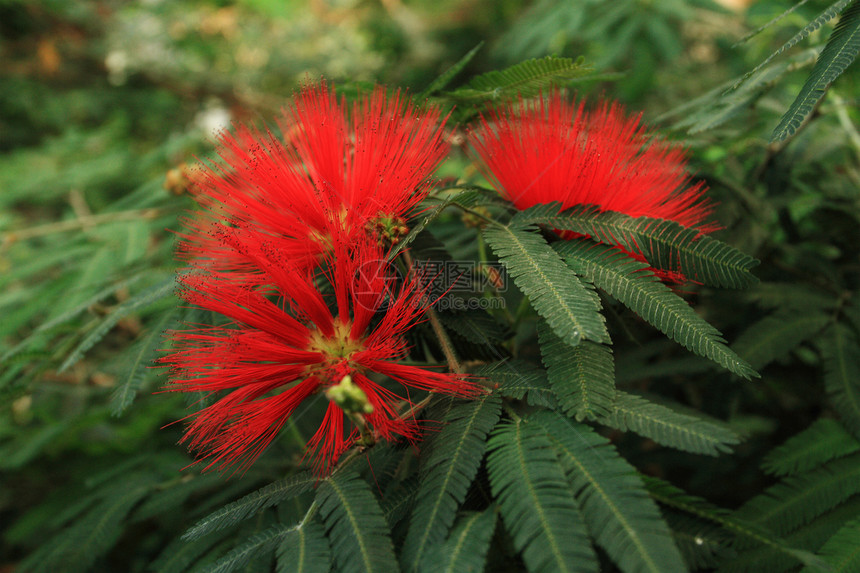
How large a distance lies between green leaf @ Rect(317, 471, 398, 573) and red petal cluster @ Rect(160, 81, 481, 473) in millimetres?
87

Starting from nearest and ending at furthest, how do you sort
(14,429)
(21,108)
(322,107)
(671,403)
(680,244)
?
1. (680,244)
2. (322,107)
3. (671,403)
4. (14,429)
5. (21,108)

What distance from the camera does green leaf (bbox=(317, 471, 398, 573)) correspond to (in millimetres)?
969

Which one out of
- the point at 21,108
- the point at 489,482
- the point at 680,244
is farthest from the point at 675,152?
the point at 21,108

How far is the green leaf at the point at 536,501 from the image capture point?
85 cm

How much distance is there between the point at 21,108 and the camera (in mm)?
4484

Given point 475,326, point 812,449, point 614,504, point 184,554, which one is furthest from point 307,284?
point 812,449

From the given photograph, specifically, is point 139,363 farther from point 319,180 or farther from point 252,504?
point 319,180

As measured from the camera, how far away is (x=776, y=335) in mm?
1569

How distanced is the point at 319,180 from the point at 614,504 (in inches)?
36.0

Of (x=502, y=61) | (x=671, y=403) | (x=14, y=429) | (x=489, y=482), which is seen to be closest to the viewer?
(x=489, y=482)

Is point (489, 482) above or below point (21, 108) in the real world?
below

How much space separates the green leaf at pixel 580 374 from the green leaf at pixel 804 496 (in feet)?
2.10

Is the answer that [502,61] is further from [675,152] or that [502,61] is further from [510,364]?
[510,364]

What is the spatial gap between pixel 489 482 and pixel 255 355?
54 cm
